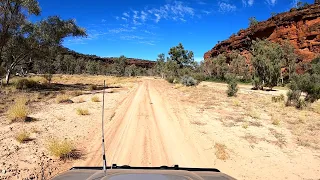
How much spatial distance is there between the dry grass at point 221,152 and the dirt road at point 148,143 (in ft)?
1.60

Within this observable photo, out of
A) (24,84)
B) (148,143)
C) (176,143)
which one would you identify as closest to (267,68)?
(24,84)

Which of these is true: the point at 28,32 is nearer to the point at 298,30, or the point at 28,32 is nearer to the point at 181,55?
the point at 181,55

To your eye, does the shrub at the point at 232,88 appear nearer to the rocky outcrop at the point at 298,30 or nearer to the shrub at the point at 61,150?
the shrub at the point at 61,150

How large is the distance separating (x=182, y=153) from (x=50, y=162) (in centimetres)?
389

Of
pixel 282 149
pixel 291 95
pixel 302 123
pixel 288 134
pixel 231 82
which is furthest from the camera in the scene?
pixel 231 82

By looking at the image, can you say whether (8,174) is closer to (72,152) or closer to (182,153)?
(72,152)

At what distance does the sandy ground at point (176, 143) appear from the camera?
7.39 meters

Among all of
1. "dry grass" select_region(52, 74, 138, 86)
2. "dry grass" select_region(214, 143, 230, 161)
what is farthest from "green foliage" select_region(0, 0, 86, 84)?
"dry grass" select_region(214, 143, 230, 161)

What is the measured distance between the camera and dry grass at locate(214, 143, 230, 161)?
8.23 meters

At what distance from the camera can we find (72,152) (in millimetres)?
8156

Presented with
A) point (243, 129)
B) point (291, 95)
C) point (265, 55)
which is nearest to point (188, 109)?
point (243, 129)

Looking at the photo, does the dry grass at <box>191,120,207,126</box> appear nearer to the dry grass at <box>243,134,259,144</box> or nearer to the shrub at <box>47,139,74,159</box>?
the dry grass at <box>243,134,259,144</box>

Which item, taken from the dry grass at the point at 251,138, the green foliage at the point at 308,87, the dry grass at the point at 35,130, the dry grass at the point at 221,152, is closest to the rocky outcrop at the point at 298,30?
the green foliage at the point at 308,87

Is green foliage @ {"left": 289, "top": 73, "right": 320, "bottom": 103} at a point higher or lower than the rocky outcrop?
lower
